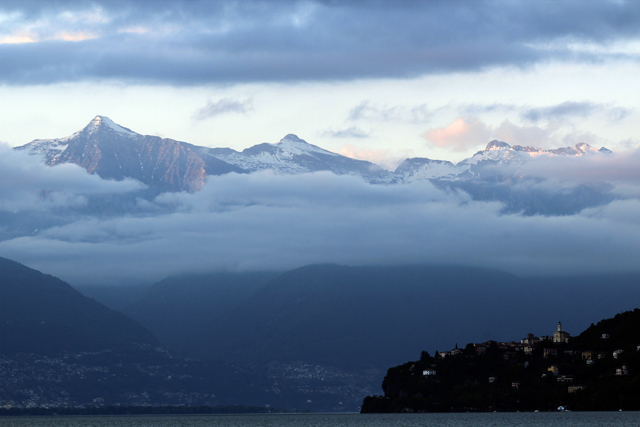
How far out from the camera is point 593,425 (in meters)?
200

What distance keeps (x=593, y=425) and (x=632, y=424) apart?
10.6 m

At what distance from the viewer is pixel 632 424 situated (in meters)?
191
